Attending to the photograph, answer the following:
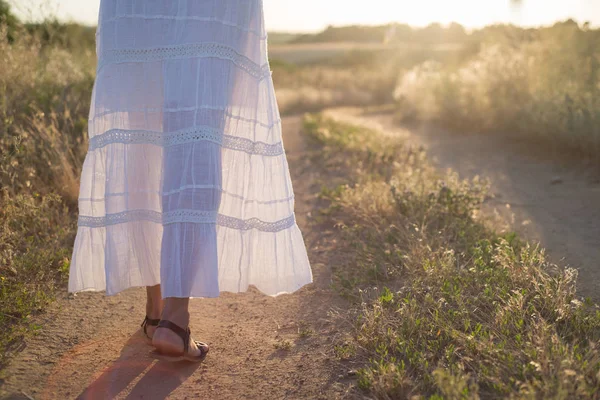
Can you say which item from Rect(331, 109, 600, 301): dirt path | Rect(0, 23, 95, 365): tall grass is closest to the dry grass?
Rect(331, 109, 600, 301): dirt path

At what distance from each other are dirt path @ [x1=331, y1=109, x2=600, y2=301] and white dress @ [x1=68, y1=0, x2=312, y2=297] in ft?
5.47

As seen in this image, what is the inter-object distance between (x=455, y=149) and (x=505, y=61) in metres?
1.99

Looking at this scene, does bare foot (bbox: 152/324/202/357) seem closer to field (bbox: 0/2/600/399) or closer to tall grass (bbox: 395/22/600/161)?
field (bbox: 0/2/600/399)

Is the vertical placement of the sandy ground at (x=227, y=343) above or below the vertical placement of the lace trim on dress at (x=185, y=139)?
below

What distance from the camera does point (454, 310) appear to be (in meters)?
2.70

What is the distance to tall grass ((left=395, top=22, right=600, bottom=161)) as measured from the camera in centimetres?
652

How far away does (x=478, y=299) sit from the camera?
9.19 feet

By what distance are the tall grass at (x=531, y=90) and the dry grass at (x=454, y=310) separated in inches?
107

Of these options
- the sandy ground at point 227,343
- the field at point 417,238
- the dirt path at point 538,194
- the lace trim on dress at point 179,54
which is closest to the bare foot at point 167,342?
the sandy ground at point 227,343

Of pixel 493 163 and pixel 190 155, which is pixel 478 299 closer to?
pixel 190 155

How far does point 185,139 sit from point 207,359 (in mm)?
1008

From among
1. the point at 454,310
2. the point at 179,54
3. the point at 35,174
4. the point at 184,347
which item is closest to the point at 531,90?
the point at 454,310

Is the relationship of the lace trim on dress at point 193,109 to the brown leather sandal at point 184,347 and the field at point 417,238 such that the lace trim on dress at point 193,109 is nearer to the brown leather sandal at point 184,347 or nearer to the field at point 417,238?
the brown leather sandal at point 184,347

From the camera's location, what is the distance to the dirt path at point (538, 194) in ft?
12.6
